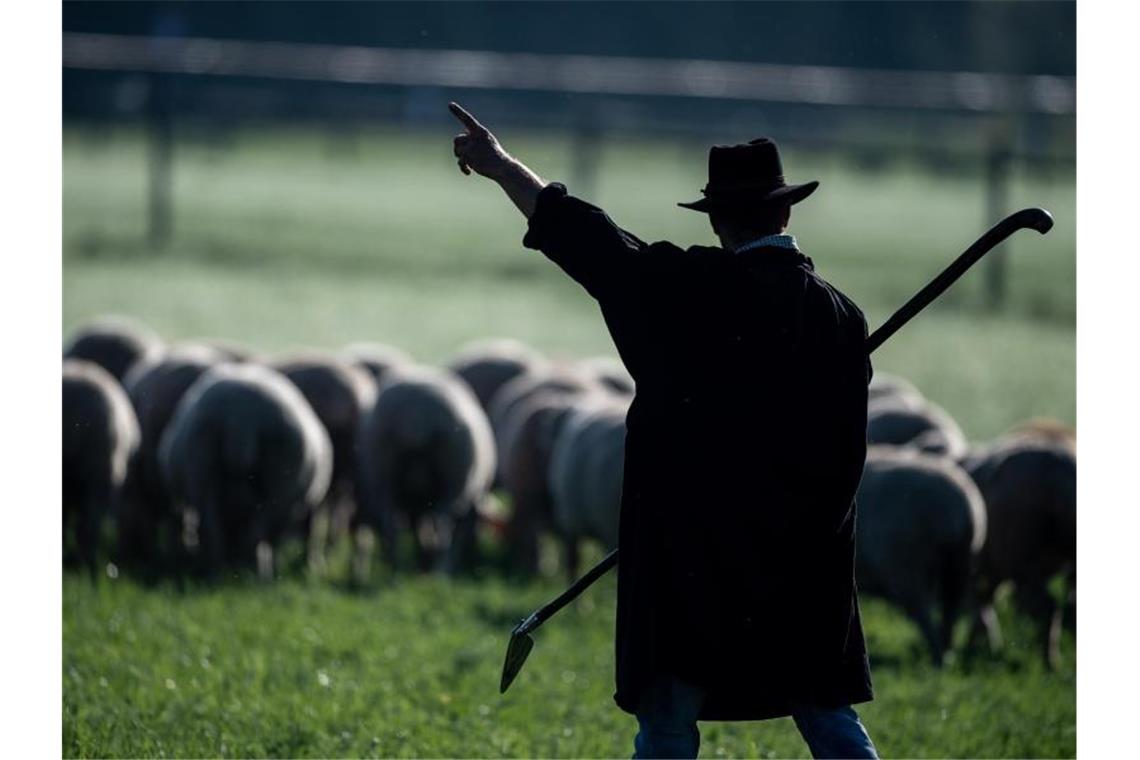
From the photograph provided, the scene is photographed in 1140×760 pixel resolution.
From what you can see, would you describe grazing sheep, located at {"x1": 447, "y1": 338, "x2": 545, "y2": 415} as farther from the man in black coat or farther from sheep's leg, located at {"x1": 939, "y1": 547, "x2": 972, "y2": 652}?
the man in black coat

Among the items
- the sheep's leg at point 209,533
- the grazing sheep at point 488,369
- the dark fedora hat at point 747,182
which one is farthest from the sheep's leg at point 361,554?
the dark fedora hat at point 747,182

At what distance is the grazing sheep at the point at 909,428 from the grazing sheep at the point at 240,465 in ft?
9.19

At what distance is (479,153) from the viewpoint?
3934mm

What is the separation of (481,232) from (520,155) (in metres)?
1.09

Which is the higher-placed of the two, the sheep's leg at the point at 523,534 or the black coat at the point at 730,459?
the black coat at the point at 730,459

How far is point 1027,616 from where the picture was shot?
25.4 feet

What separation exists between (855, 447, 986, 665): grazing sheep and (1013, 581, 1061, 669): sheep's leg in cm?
38

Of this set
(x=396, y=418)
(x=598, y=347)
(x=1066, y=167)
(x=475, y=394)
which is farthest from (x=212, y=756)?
(x=1066, y=167)

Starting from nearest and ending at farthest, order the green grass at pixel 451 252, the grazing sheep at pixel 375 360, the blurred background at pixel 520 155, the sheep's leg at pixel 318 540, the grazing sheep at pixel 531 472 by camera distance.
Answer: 1. the sheep's leg at pixel 318 540
2. the grazing sheep at pixel 531 472
3. the grazing sheep at pixel 375 360
4. the green grass at pixel 451 252
5. the blurred background at pixel 520 155

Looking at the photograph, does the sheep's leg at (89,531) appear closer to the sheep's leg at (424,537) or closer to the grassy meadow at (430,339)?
the grassy meadow at (430,339)

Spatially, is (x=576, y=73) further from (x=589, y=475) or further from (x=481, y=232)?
(x=589, y=475)

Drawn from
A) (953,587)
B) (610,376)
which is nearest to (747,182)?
(953,587)

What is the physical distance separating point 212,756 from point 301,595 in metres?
2.38

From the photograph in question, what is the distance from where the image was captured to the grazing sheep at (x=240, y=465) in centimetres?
817
